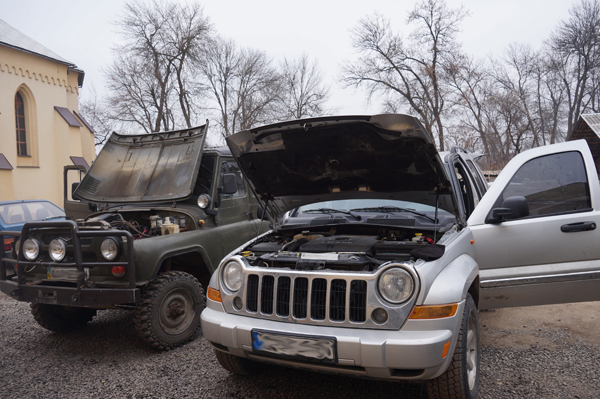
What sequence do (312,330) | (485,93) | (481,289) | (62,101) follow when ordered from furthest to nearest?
(485,93) → (62,101) → (481,289) → (312,330)

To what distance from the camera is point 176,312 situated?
4.40 metres

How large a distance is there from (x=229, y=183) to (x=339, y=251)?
2383mm

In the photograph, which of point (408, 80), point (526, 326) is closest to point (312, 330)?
point (526, 326)

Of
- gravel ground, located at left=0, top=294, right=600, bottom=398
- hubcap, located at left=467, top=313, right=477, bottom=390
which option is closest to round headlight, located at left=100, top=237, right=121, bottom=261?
gravel ground, located at left=0, top=294, right=600, bottom=398

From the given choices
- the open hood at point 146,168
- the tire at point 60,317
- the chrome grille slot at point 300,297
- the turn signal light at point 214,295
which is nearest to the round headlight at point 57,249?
the tire at point 60,317

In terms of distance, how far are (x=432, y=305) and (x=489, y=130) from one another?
32422mm

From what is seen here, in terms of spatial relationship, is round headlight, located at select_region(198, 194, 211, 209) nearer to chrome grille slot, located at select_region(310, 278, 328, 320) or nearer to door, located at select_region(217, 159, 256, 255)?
door, located at select_region(217, 159, 256, 255)

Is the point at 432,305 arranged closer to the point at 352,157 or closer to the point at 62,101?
the point at 352,157

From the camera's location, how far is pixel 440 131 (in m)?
25.5

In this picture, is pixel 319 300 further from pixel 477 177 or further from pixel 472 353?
pixel 477 177

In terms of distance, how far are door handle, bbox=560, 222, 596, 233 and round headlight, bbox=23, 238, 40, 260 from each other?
5.04 metres

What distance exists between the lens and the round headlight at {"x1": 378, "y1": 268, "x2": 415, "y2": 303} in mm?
2574

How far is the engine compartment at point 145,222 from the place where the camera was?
4745 millimetres

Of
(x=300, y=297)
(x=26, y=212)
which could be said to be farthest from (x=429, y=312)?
(x=26, y=212)
